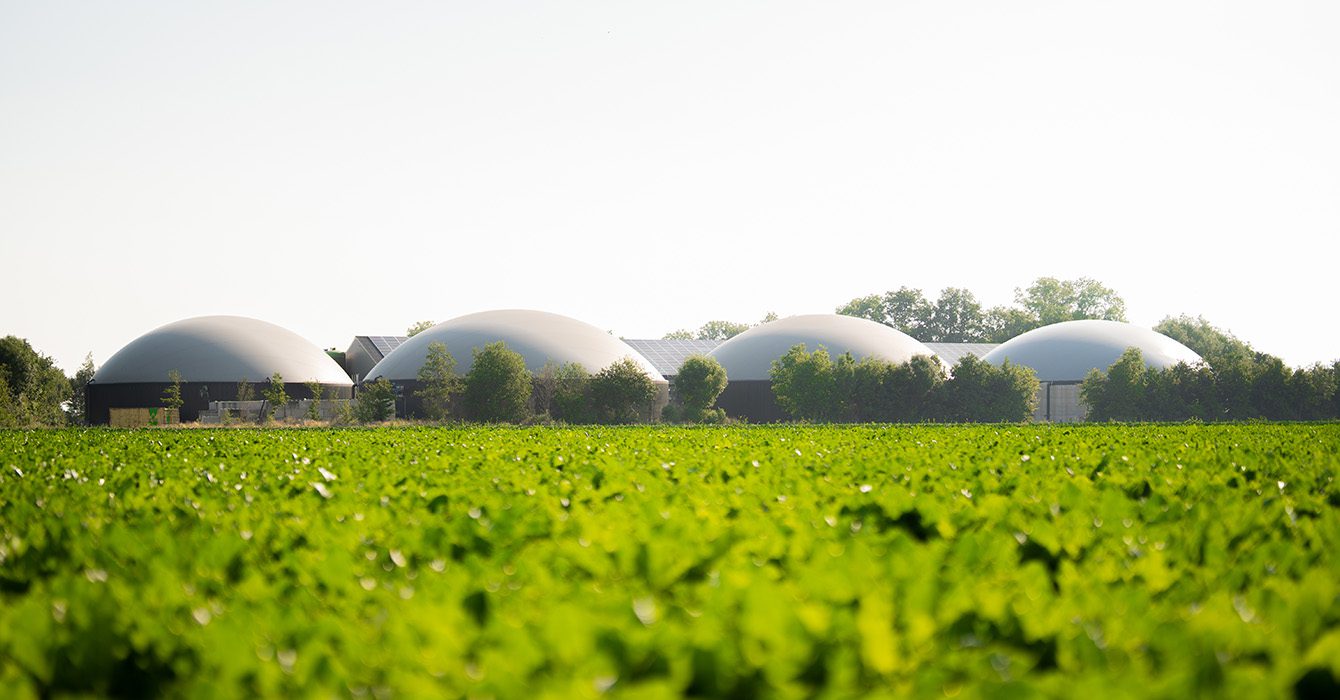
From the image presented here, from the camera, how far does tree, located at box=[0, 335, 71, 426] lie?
5256cm

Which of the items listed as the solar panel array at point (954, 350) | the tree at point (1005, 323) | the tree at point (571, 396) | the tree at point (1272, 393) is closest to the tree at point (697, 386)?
the tree at point (571, 396)

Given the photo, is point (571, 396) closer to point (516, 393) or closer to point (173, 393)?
point (516, 393)

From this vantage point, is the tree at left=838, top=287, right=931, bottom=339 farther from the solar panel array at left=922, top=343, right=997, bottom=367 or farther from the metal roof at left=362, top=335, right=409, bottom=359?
the metal roof at left=362, top=335, right=409, bottom=359

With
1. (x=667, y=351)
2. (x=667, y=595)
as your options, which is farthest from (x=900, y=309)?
(x=667, y=595)

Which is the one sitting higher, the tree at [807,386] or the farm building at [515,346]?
the farm building at [515,346]

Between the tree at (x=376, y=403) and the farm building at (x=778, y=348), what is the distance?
19659 mm

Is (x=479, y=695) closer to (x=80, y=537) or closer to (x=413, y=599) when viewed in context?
(x=413, y=599)

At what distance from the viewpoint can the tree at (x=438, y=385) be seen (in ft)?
173

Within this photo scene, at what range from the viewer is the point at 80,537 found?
505 cm

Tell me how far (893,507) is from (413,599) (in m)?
3.15

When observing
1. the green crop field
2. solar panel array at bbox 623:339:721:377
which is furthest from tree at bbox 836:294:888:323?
the green crop field

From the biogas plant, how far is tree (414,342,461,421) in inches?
112

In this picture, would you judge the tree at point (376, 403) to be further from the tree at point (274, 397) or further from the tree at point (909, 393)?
the tree at point (909, 393)

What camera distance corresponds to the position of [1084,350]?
71.1 metres
